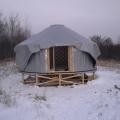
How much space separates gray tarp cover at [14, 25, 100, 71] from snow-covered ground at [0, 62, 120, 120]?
1.17 metres

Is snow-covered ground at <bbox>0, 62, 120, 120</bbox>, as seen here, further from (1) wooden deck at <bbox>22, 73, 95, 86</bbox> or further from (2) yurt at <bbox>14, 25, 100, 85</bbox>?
(2) yurt at <bbox>14, 25, 100, 85</bbox>

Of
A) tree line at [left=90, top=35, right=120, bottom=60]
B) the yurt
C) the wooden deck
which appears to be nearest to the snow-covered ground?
the wooden deck

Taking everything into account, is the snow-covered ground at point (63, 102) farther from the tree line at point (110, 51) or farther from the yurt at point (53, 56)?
the tree line at point (110, 51)

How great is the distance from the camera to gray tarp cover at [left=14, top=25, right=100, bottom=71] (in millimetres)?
11305

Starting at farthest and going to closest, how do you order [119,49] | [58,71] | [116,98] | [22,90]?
[119,49]
[58,71]
[22,90]
[116,98]

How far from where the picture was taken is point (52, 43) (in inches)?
443

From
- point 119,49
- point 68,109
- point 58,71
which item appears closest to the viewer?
point 68,109

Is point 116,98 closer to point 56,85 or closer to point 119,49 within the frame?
point 56,85

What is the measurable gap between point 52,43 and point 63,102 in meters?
3.55

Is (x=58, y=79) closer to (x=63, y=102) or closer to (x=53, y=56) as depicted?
(x=53, y=56)

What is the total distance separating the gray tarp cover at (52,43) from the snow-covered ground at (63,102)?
1.17 meters

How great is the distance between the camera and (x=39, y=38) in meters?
12.1

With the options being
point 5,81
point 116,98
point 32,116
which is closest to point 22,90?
point 5,81

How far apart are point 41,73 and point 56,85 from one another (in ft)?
2.34
